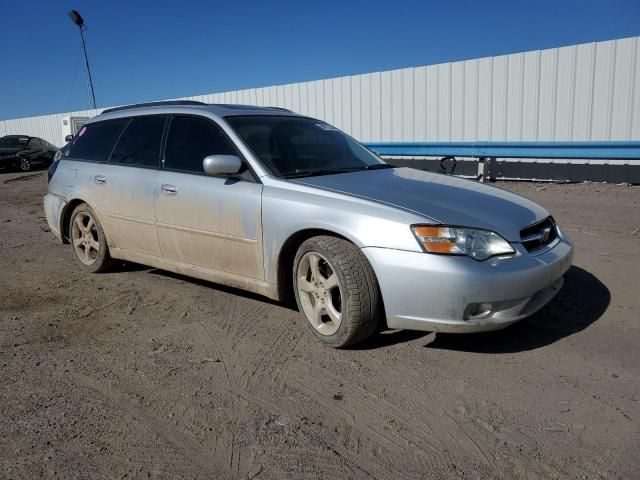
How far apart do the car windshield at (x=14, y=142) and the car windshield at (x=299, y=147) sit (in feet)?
66.1

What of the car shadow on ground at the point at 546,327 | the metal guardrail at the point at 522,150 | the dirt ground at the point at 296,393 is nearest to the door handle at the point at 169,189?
the dirt ground at the point at 296,393

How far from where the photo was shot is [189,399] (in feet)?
9.64

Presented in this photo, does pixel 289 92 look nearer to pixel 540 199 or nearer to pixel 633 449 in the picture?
pixel 540 199

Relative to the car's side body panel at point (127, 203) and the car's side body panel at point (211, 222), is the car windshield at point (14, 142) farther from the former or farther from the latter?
the car's side body panel at point (211, 222)

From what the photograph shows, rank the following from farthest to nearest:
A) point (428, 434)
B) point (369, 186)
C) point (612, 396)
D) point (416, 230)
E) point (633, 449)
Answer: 1. point (369, 186)
2. point (416, 230)
3. point (612, 396)
4. point (428, 434)
5. point (633, 449)

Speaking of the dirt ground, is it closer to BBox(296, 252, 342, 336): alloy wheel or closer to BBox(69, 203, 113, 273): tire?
BBox(296, 252, 342, 336): alloy wheel

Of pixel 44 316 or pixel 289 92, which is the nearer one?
pixel 44 316

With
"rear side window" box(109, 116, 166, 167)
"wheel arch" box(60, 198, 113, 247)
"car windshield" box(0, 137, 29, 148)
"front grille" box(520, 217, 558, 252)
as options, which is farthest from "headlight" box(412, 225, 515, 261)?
"car windshield" box(0, 137, 29, 148)

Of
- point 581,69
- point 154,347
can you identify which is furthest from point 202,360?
point 581,69

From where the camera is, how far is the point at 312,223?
11.5ft

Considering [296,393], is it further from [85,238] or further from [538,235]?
[85,238]

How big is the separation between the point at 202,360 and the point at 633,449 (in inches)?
92.6

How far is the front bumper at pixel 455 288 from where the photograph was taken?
3.04m

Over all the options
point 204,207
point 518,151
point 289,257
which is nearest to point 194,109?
point 204,207
